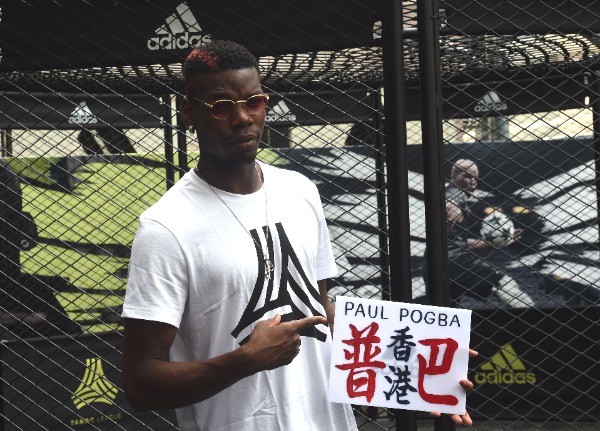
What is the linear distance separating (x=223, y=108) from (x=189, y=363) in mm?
546

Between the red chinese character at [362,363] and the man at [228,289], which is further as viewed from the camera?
the red chinese character at [362,363]

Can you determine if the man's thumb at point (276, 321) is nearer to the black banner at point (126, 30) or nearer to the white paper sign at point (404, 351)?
the white paper sign at point (404, 351)

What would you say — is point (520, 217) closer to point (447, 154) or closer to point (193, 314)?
point (447, 154)

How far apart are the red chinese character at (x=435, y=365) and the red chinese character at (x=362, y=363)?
9cm

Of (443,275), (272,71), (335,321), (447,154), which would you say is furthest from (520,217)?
(335,321)

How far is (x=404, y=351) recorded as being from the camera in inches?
74.1

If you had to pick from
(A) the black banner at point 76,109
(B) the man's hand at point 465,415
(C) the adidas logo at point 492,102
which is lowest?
(B) the man's hand at point 465,415

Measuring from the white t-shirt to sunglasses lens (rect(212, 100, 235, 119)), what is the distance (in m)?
0.17

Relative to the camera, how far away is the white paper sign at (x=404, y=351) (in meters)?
1.86

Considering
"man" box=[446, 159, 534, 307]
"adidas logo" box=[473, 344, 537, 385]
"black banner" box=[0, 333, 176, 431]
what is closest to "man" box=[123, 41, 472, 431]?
"black banner" box=[0, 333, 176, 431]

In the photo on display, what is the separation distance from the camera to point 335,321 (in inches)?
73.0

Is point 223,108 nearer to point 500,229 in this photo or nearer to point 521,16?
point 521,16

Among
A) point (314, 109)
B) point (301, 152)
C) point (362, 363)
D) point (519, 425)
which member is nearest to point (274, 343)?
point (362, 363)

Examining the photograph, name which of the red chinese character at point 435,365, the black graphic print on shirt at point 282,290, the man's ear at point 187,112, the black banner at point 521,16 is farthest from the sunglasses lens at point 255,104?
the black banner at point 521,16
